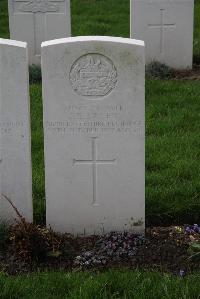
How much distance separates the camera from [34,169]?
246 inches

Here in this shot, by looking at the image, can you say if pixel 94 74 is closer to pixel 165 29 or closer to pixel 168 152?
pixel 168 152

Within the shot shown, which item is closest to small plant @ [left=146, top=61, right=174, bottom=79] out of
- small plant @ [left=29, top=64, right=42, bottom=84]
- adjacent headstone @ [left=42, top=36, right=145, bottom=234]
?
small plant @ [left=29, top=64, right=42, bottom=84]

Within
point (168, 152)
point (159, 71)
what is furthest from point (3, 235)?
point (159, 71)

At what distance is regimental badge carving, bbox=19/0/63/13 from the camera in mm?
9930

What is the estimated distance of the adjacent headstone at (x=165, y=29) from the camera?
384 inches

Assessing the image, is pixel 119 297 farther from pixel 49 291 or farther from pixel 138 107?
pixel 138 107

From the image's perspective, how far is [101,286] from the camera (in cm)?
421

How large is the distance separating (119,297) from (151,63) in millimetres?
6055

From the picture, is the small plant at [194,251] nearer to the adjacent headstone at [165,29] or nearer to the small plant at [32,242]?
the small plant at [32,242]

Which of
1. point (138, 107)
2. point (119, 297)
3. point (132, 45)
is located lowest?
point (119, 297)

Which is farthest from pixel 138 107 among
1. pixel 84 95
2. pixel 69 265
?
pixel 69 265

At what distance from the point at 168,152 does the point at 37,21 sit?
13.9 feet

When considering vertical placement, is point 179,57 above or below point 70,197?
above

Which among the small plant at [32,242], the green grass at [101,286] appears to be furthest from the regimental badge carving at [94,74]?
the green grass at [101,286]
